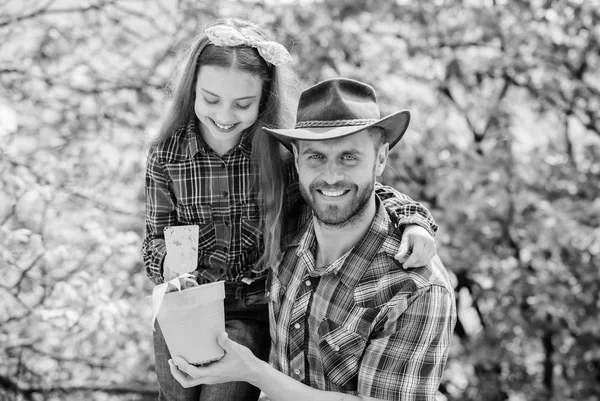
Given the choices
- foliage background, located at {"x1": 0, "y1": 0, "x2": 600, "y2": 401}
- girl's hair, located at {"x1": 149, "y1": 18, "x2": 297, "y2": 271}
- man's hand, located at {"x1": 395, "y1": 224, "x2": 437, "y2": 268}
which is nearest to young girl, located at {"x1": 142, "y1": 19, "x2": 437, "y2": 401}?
girl's hair, located at {"x1": 149, "y1": 18, "x2": 297, "y2": 271}

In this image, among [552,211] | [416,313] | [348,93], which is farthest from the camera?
[552,211]

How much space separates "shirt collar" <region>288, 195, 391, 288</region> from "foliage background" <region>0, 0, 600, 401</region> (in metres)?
1.83

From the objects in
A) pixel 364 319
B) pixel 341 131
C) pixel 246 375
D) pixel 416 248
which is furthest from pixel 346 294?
pixel 341 131

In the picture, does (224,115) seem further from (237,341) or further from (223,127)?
(237,341)

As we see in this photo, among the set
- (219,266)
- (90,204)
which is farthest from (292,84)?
Result: (90,204)

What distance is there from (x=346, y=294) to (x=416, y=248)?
0.84ft

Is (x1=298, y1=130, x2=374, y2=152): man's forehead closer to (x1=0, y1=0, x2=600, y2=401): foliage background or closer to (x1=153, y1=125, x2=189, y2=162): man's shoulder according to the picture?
(x1=153, y1=125, x2=189, y2=162): man's shoulder

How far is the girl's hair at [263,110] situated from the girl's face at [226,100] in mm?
36

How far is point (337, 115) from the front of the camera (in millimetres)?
2086

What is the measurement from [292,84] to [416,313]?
0.85m

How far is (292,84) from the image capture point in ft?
7.85

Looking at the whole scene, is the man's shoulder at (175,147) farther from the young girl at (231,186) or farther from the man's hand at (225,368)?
the man's hand at (225,368)

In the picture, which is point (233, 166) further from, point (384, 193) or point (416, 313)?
point (416, 313)

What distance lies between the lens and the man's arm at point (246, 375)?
Result: 2008 mm
